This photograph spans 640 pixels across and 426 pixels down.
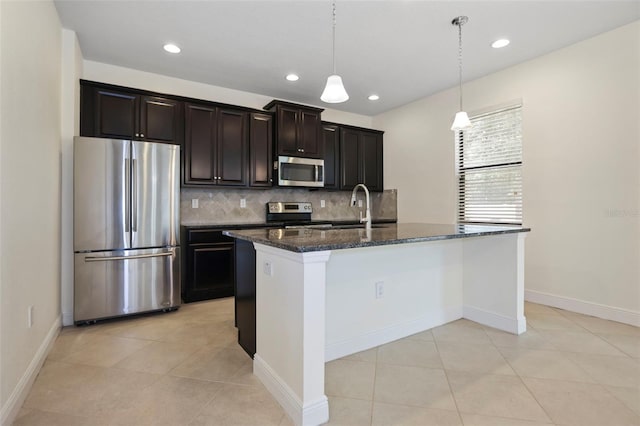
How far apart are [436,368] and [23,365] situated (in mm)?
2445

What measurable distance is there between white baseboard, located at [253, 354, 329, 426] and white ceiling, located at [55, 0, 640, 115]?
8.79 feet

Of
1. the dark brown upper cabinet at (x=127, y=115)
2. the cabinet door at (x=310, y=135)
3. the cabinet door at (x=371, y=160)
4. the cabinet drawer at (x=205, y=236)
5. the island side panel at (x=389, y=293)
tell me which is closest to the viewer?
the island side panel at (x=389, y=293)

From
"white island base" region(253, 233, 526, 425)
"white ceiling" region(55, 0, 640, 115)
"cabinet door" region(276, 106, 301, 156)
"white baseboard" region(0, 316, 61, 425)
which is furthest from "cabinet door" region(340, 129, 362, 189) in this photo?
"white baseboard" region(0, 316, 61, 425)

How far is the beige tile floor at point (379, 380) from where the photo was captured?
162 centimetres

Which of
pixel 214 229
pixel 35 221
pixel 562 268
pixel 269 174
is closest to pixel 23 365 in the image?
A: pixel 35 221

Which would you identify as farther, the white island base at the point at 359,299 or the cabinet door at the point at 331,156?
the cabinet door at the point at 331,156

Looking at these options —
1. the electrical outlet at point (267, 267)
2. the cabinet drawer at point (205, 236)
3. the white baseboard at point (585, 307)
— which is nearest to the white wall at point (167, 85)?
the cabinet drawer at point (205, 236)

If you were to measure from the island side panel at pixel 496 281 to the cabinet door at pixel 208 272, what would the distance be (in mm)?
2571

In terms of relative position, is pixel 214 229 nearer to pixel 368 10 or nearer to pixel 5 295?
pixel 5 295

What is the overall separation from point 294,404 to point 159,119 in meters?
3.28

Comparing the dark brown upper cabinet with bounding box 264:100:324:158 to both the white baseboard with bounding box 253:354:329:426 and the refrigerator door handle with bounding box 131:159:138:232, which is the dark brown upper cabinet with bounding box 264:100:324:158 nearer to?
the refrigerator door handle with bounding box 131:159:138:232

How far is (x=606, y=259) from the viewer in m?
3.02

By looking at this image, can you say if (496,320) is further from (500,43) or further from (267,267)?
(500,43)

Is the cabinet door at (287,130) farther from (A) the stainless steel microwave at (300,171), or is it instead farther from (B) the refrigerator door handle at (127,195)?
(B) the refrigerator door handle at (127,195)
